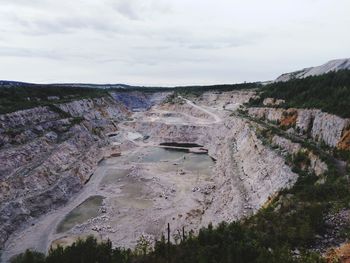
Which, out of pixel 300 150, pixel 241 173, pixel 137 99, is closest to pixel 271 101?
pixel 241 173

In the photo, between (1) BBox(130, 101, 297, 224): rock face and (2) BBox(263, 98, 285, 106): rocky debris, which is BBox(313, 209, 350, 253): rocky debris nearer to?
(1) BBox(130, 101, 297, 224): rock face

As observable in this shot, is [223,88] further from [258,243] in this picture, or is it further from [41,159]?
[258,243]

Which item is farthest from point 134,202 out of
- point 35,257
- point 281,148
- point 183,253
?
point 183,253

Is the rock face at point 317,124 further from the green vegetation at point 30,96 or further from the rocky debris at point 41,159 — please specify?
the green vegetation at point 30,96

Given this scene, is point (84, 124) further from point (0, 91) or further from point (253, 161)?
point (253, 161)

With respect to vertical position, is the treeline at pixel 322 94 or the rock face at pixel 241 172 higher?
the treeline at pixel 322 94

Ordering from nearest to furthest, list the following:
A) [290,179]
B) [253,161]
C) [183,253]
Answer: [183,253]
[290,179]
[253,161]

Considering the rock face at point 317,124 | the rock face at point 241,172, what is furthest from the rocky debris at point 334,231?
the rock face at point 317,124
